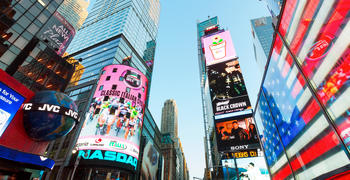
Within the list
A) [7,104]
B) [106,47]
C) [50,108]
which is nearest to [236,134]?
[50,108]

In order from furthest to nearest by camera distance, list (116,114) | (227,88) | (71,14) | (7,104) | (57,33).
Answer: (71,14) < (57,33) < (116,114) < (227,88) < (7,104)

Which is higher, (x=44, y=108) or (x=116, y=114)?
(x=116, y=114)

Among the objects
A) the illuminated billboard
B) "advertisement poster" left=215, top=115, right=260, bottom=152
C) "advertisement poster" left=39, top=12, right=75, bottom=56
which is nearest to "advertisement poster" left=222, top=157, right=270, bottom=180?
"advertisement poster" left=215, top=115, right=260, bottom=152

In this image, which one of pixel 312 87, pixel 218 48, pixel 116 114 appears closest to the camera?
pixel 312 87

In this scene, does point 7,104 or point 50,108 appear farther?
point 50,108

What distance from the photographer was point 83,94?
30156mm

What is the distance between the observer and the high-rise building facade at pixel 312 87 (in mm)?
4398

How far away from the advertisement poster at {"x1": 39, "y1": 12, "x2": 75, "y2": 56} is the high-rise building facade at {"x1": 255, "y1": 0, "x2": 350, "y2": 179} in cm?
2894

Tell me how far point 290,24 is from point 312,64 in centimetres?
217

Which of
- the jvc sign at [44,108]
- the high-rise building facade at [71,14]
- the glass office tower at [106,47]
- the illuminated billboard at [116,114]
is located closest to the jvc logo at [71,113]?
the jvc sign at [44,108]

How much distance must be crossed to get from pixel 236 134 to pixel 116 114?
16761mm

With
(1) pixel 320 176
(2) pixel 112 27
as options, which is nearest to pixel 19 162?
(1) pixel 320 176

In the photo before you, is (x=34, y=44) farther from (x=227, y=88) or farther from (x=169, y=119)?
(x=169, y=119)

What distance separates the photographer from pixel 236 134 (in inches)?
684
